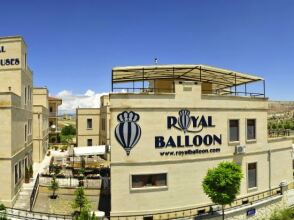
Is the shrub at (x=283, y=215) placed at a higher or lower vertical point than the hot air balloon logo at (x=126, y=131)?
→ lower

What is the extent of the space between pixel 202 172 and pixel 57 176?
13915 mm

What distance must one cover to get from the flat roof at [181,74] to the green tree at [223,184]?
679 cm

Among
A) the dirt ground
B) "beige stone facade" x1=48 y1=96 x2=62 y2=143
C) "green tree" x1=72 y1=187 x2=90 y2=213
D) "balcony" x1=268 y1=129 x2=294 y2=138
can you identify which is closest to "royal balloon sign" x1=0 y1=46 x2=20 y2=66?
the dirt ground

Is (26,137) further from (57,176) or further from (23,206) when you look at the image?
(23,206)

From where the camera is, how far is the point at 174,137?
20.8m

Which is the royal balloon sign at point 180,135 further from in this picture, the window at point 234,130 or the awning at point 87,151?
the awning at point 87,151

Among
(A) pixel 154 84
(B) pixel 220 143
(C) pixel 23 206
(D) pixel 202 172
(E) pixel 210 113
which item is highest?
(A) pixel 154 84

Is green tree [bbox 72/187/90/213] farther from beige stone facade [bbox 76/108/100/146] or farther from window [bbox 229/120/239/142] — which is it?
beige stone facade [bbox 76/108/100/146]

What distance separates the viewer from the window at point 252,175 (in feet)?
79.2

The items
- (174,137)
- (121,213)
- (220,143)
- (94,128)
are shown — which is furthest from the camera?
(94,128)

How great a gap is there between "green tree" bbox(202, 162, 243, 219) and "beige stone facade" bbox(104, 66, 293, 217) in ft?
6.50

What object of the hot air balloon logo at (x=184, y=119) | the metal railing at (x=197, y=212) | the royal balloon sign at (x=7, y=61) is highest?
the royal balloon sign at (x=7, y=61)

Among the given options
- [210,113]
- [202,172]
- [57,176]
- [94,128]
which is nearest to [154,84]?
[210,113]

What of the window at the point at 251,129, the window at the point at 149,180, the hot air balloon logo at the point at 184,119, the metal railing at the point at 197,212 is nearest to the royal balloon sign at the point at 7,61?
the window at the point at 149,180
